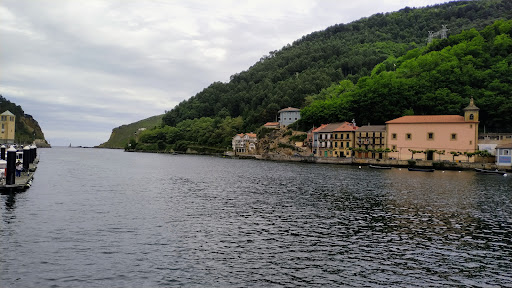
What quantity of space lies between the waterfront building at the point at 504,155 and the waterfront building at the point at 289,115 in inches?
3760

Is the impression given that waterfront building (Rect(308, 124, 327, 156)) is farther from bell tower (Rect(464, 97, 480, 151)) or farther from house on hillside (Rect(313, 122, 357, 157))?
bell tower (Rect(464, 97, 480, 151))

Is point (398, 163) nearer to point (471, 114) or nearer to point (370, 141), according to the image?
point (370, 141)

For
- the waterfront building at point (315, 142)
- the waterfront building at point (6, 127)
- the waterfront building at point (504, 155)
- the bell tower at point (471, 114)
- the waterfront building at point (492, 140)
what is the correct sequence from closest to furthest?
the waterfront building at point (504, 155) → the waterfront building at point (492, 140) → the bell tower at point (471, 114) → the waterfront building at point (315, 142) → the waterfront building at point (6, 127)

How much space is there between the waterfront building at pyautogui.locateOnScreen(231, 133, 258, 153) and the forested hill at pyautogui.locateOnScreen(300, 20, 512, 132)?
1547 inches

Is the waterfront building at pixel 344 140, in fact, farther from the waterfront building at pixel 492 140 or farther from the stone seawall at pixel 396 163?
the waterfront building at pixel 492 140

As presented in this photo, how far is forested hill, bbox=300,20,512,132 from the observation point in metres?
119

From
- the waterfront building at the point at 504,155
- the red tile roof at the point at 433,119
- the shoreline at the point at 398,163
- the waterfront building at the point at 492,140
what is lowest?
the shoreline at the point at 398,163

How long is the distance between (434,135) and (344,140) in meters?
30.0

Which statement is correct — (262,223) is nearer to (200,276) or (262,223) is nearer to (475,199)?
(200,276)

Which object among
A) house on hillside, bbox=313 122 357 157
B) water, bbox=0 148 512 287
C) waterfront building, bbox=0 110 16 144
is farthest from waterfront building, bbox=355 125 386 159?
waterfront building, bbox=0 110 16 144

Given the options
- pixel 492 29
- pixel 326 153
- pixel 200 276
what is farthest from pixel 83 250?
pixel 492 29

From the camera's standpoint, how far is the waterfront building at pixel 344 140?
13100cm

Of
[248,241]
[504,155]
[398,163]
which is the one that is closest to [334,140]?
[398,163]

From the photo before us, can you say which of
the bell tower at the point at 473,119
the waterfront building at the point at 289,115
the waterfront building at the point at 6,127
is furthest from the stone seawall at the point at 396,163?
the waterfront building at the point at 6,127
